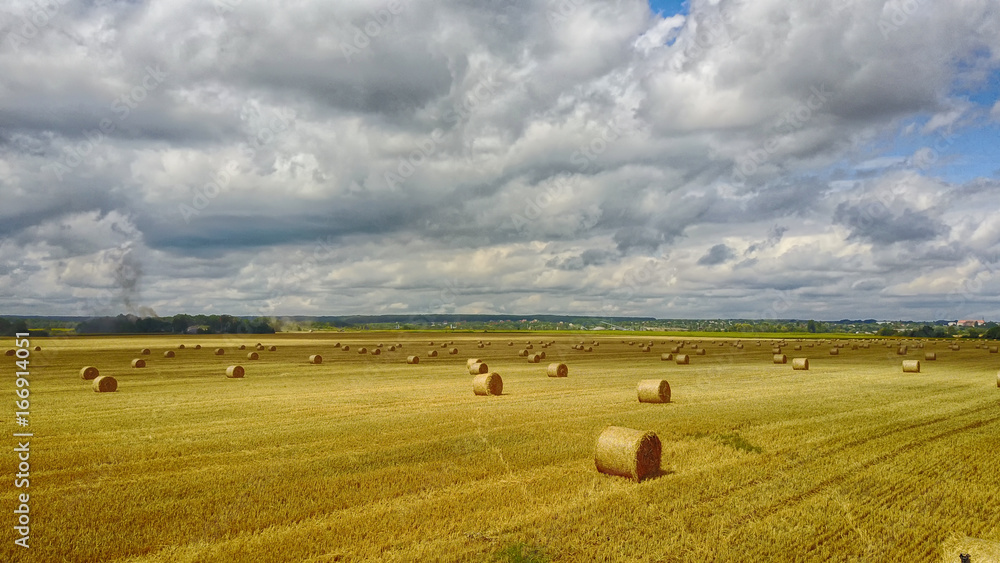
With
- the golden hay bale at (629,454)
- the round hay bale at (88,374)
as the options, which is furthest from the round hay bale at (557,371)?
the round hay bale at (88,374)

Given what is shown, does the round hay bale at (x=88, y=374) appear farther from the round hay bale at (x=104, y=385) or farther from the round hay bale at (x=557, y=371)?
the round hay bale at (x=557, y=371)

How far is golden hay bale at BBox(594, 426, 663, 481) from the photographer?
36.4ft

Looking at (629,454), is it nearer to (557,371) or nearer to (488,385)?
(488,385)

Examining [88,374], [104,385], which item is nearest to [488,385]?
[104,385]

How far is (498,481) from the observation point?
1101 centimetres

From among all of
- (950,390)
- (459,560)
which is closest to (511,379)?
(950,390)

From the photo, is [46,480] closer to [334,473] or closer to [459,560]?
[334,473]

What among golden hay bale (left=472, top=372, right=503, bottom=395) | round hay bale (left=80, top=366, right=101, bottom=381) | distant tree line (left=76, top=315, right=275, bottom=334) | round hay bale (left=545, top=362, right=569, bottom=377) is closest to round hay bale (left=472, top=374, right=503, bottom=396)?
golden hay bale (left=472, top=372, right=503, bottom=395)

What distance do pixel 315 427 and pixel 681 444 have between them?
31.4ft

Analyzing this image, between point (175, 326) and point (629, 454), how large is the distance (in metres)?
139

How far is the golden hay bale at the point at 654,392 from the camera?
69.6 feet

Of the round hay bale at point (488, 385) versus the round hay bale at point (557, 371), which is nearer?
the round hay bale at point (488, 385)

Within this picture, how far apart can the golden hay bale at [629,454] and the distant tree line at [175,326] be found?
13018 cm

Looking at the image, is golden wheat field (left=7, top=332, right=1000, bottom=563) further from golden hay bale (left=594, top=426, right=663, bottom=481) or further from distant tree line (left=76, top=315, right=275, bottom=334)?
distant tree line (left=76, top=315, right=275, bottom=334)
